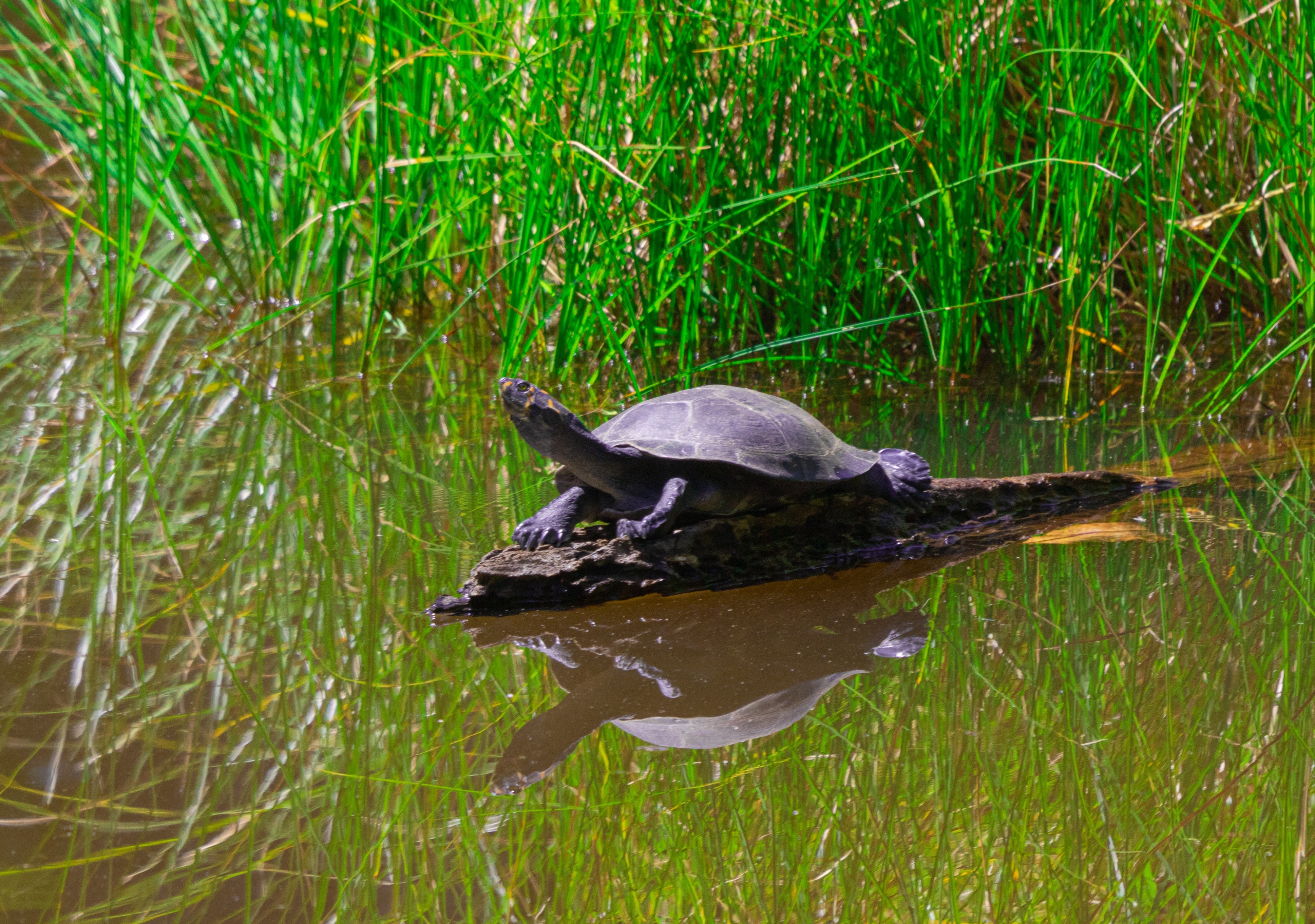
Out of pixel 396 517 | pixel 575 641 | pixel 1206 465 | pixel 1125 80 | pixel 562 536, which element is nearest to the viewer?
pixel 575 641

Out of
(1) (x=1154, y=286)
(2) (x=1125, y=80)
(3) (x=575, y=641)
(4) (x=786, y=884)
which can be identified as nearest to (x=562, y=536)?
(3) (x=575, y=641)

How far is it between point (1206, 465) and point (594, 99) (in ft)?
5.02

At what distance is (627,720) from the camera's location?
120cm

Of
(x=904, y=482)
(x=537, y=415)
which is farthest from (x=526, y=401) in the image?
(x=904, y=482)

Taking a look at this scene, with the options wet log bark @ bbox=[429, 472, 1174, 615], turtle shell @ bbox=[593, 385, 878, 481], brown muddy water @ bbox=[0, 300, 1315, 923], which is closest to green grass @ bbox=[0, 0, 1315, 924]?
brown muddy water @ bbox=[0, 300, 1315, 923]

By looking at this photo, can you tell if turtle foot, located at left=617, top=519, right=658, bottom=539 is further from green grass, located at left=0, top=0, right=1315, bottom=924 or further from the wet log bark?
green grass, located at left=0, top=0, right=1315, bottom=924

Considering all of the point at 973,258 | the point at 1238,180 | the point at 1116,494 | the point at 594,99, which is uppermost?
the point at 594,99

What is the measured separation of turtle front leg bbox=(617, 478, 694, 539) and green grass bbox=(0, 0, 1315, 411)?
0.81m

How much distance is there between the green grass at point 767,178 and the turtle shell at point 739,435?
604 millimetres

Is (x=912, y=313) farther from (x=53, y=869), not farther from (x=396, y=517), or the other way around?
(x=53, y=869)

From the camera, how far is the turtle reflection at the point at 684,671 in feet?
3.82

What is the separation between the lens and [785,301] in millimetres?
2852

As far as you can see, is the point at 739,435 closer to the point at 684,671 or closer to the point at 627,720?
the point at 684,671

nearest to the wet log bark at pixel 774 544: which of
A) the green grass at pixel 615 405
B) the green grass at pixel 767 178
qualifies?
the green grass at pixel 615 405
